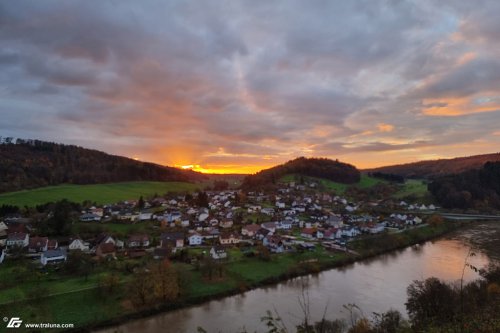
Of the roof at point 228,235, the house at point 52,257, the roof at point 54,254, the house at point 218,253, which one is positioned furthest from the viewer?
the roof at point 228,235

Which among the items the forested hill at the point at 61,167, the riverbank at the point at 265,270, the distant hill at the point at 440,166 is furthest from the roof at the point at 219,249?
the distant hill at the point at 440,166

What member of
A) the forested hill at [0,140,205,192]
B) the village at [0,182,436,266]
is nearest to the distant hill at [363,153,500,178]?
the village at [0,182,436,266]

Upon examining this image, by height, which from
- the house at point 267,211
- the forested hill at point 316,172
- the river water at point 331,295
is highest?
the forested hill at point 316,172

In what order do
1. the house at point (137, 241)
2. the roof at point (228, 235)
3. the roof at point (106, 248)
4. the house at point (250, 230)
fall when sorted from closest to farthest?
the roof at point (106, 248) → the house at point (137, 241) → the roof at point (228, 235) → the house at point (250, 230)

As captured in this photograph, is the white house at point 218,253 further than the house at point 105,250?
Yes

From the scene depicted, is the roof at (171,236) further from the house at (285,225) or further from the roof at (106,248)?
the house at (285,225)

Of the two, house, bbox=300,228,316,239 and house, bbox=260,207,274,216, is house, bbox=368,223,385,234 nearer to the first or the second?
house, bbox=300,228,316,239

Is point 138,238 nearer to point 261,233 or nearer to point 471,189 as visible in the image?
point 261,233
